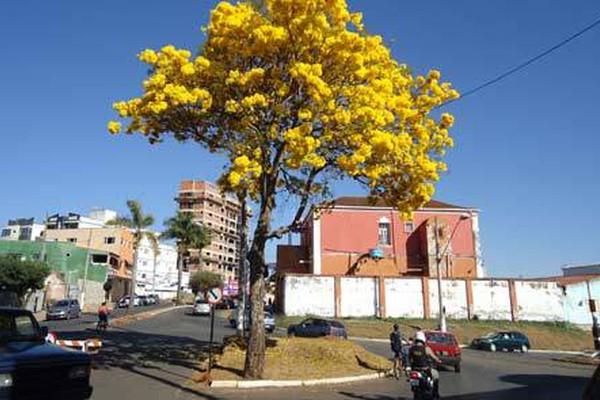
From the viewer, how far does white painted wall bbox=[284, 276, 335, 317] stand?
46.9m

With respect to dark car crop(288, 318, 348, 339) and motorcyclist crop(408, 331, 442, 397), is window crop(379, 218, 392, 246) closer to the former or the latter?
dark car crop(288, 318, 348, 339)

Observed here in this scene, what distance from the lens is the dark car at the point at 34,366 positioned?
7.46 m

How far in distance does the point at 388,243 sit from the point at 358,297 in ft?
29.2

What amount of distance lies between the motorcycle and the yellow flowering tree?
4797 millimetres

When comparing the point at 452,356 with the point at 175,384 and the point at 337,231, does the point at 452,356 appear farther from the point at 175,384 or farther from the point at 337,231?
the point at 337,231

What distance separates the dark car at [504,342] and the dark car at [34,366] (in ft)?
109

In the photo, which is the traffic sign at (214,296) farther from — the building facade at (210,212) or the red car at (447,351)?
the building facade at (210,212)

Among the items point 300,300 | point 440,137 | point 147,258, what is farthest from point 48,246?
point 440,137

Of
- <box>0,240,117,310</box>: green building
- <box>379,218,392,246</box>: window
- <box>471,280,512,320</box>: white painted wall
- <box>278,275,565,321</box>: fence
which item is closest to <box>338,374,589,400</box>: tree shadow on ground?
<box>278,275,565,321</box>: fence

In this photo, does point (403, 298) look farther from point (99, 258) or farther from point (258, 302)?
point (99, 258)

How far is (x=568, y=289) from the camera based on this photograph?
50.8m

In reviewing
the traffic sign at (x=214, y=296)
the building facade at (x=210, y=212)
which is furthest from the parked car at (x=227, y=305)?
the building facade at (x=210, y=212)

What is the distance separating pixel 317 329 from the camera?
1220 inches

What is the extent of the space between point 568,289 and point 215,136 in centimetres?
4461
